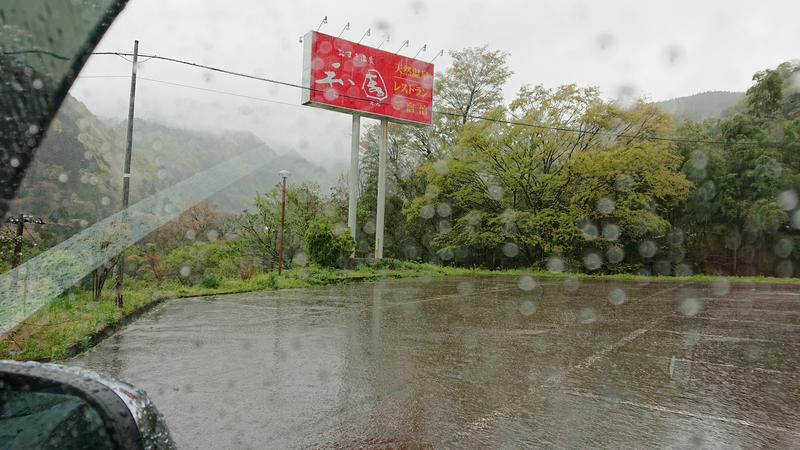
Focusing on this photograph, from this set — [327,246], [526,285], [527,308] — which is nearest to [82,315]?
[527,308]

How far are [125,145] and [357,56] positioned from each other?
1145cm

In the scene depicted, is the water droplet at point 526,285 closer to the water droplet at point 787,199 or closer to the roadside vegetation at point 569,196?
the roadside vegetation at point 569,196

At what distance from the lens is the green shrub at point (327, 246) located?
1805cm

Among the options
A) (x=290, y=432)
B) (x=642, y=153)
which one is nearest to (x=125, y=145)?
(x=290, y=432)

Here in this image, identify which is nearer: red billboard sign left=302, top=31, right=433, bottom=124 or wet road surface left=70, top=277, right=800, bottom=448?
wet road surface left=70, top=277, right=800, bottom=448

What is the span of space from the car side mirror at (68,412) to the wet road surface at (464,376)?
2.28m

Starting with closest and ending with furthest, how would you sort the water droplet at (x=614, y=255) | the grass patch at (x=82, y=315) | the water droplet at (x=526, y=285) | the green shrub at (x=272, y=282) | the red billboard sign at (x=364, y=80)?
the grass patch at (x=82, y=315), the green shrub at (x=272, y=282), the water droplet at (x=526, y=285), the red billboard sign at (x=364, y=80), the water droplet at (x=614, y=255)

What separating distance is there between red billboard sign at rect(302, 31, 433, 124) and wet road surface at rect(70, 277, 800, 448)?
39.4ft

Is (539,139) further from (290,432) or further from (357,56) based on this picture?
(290,432)

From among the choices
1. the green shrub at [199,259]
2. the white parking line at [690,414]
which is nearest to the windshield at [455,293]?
the white parking line at [690,414]

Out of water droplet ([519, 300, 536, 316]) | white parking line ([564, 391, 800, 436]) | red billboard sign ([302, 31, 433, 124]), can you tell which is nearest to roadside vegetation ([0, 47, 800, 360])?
red billboard sign ([302, 31, 433, 124])

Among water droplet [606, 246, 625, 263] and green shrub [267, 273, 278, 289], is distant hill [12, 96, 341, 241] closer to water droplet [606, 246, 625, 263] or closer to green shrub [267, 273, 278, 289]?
green shrub [267, 273, 278, 289]

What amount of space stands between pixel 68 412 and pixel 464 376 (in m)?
4.09

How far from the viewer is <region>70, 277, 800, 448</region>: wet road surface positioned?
3.38 metres
